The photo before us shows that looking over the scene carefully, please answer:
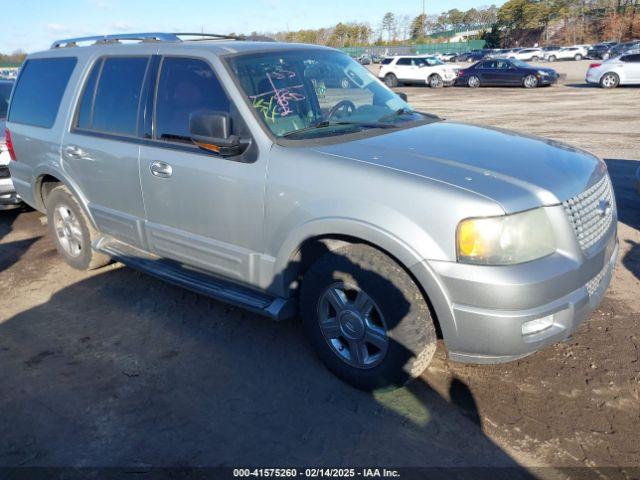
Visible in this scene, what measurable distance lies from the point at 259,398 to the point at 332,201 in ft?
4.06

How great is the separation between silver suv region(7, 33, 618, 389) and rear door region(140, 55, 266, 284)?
1 centimetres

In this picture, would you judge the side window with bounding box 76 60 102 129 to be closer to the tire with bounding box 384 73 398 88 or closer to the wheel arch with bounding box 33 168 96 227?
the wheel arch with bounding box 33 168 96 227

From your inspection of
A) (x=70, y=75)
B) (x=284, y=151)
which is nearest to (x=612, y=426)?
(x=284, y=151)

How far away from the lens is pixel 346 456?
8.94ft

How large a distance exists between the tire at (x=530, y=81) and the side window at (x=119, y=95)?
25.1 meters

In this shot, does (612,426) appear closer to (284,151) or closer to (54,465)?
(284,151)

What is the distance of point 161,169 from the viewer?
12.4 feet

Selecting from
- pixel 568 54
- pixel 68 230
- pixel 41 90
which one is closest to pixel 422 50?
pixel 568 54

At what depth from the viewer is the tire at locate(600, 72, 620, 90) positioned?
2353 cm

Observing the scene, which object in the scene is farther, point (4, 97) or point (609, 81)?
point (609, 81)

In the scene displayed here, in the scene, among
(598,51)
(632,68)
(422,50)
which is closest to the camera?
(632,68)

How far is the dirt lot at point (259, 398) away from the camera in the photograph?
9.04 feet

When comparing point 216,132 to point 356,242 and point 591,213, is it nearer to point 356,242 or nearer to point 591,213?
point 356,242

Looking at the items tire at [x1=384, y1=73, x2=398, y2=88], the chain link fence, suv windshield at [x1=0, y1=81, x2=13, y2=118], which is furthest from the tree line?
suv windshield at [x1=0, y1=81, x2=13, y2=118]
